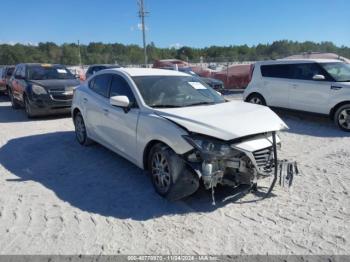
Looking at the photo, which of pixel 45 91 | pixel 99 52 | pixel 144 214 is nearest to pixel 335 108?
pixel 144 214

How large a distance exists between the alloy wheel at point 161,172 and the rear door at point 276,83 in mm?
6338

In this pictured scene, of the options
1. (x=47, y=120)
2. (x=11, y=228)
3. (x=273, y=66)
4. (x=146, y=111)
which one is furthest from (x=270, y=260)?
(x=47, y=120)

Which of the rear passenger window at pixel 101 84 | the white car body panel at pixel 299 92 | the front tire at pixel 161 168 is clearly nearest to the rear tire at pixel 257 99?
the white car body panel at pixel 299 92

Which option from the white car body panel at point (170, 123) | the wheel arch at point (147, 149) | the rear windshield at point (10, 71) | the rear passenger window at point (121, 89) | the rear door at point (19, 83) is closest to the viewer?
the white car body panel at point (170, 123)

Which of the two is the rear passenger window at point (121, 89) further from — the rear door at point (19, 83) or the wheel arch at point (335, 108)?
the rear door at point (19, 83)

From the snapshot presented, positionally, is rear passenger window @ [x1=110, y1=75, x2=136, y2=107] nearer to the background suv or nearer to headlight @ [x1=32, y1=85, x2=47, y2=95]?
headlight @ [x1=32, y1=85, x2=47, y2=95]

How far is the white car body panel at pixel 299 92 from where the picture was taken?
8.39 m

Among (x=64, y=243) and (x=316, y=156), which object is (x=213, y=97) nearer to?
(x=316, y=156)

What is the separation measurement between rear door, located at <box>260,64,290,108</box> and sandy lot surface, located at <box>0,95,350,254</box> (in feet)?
12.3

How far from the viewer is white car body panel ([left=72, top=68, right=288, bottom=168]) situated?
3.93m

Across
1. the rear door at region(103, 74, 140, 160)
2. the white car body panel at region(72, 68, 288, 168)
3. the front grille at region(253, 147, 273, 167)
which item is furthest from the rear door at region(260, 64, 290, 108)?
the front grille at region(253, 147, 273, 167)

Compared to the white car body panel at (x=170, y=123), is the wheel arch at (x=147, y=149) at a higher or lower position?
lower

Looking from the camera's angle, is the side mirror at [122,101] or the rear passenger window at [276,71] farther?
the rear passenger window at [276,71]

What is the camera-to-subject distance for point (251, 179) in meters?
4.05
